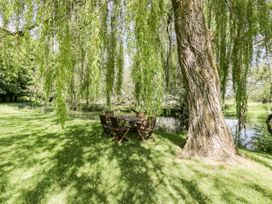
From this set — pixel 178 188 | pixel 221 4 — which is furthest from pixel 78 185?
pixel 221 4

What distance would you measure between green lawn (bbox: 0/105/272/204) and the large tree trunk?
41 centimetres

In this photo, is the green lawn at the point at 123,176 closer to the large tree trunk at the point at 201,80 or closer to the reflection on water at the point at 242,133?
the large tree trunk at the point at 201,80

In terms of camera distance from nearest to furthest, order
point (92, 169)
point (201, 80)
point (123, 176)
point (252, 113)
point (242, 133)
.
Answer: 1. point (123, 176)
2. point (92, 169)
3. point (201, 80)
4. point (242, 133)
5. point (252, 113)

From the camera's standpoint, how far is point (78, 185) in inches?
183

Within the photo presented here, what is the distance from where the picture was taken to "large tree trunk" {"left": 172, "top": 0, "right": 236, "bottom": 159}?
17.6 feet

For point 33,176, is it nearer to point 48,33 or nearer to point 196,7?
point 48,33

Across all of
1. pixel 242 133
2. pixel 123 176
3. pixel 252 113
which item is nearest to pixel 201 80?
pixel 123 176

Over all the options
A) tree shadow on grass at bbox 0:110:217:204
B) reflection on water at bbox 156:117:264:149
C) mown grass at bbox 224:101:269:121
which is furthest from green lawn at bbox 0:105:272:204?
mown grass at bbox 224:101:269:121

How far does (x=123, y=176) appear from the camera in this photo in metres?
4.93

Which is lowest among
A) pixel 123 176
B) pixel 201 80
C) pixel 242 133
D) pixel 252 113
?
pixel 242 133

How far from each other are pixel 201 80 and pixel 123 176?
2378mm

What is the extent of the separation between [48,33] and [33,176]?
9.02 feet

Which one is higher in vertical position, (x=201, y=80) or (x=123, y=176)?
(x=201, y=80)

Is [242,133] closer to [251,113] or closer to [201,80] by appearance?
[201,80]
